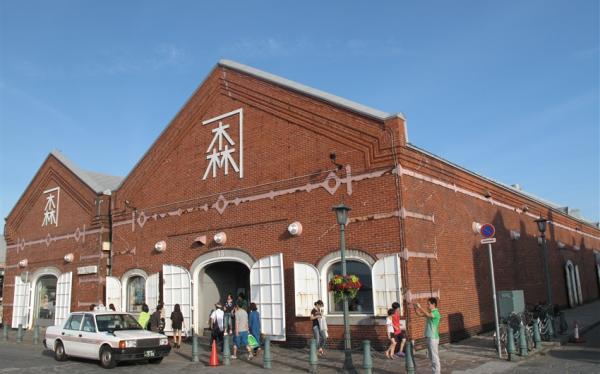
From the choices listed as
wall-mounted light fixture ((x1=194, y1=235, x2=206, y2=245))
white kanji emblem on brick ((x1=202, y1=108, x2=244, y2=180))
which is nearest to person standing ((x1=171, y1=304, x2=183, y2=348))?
wall-mounted light fixture ((x1=194, y1=235, x2=206, y2=245))

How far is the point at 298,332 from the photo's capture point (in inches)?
619

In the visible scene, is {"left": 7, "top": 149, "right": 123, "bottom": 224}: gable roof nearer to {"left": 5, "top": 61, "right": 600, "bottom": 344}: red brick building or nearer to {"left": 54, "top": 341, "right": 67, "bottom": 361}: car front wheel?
{"left": 5, "top": 61, "right": 600, "bottom": 344}: red brick building

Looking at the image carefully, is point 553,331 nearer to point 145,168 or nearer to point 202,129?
point 202,129

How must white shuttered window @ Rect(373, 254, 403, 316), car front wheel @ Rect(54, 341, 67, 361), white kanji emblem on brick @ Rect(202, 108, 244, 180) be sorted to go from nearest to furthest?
white shuttered window @ Rect(373, 254, 403, 316) → car front wheel @ Rect(54, 341, 67, 361) → white kanji emblem on brick @ Rect(202, 108, 244, 180)

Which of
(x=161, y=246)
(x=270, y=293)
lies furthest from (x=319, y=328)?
(x=161, y=246)

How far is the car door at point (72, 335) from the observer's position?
14.2 m

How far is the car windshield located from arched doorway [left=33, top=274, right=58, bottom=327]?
42.3ft

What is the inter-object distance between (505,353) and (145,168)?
15.4 m

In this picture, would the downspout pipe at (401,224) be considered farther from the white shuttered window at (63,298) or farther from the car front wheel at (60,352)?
the white shuttered window at (63,298)

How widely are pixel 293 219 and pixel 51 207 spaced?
16.2 metres

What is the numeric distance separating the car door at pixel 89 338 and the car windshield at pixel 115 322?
0.18 meters

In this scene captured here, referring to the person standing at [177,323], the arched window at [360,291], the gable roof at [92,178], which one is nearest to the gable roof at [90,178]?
the gable roof at [92,178]

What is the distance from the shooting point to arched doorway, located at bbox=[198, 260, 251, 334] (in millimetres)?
18922

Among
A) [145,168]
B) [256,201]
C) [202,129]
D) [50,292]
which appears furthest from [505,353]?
[50,292]
